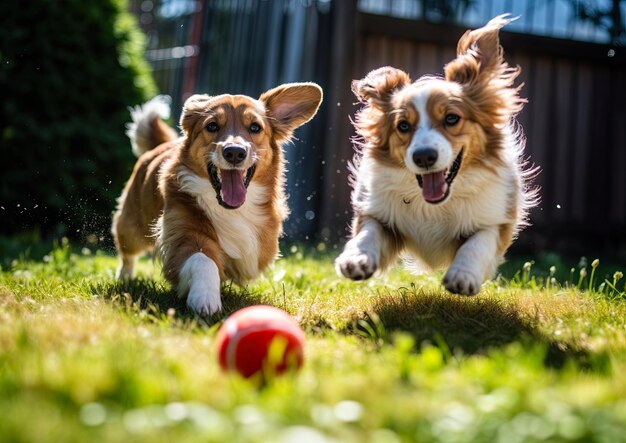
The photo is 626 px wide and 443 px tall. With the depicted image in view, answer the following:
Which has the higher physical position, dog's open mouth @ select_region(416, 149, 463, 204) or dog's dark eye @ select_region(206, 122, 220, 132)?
dog's dark eye @ select_region(206, 122, 220, 132)

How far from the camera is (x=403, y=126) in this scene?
4.07m

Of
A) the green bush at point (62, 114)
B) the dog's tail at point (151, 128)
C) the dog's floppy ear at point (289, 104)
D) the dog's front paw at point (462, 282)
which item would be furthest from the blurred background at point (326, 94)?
the dog's front paw at point (462, 282)

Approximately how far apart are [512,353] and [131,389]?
127 centimetres

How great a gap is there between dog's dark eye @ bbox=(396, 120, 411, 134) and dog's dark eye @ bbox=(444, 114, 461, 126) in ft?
0.67

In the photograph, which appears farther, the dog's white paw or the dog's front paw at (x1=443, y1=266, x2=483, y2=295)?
the dog's white paw

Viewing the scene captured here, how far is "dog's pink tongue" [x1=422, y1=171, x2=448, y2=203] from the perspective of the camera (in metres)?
3.94

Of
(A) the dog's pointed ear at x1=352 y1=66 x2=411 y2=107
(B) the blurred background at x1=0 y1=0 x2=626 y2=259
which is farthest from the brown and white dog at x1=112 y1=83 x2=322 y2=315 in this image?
(B) the blurred background at x1=0 y1=0 x2=626 y2=259

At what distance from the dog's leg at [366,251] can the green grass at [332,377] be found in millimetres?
223

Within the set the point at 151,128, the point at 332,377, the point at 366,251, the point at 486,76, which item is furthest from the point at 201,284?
the point at 151,128

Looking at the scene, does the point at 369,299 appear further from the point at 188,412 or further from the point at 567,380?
the point at 188,412

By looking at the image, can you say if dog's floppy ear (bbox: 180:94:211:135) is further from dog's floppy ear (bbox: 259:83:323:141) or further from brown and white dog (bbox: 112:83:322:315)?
dog's floppy ear (bbox: 259:83:323:141)

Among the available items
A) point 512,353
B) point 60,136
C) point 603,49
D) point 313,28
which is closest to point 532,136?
point 603,49

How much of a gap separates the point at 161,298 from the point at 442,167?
1661 millimetres

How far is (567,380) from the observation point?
7.64 ft
